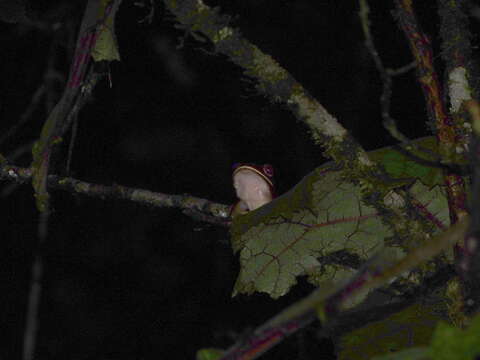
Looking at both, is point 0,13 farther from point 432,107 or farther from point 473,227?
point 473,227

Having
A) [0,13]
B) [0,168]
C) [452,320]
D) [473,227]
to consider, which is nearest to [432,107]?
[452,320]

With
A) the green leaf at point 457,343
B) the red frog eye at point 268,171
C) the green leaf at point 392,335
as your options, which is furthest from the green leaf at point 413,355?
the red frog eye at point 268,171

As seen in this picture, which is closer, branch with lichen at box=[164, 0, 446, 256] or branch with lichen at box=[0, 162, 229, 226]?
branch with lichen at box=[164, 0, 446, 256]

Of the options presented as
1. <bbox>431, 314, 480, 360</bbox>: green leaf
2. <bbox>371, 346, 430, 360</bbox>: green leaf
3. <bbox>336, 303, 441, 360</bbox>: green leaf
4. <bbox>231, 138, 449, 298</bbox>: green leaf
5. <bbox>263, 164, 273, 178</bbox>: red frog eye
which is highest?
<bbox>263, 164, 273, 178</bbox>: red frog eye

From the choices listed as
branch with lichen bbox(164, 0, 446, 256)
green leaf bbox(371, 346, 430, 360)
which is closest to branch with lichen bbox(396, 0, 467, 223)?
branch with lichen bbox(164, 0, 446, 256)

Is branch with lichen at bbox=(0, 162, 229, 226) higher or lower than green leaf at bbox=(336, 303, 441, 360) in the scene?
higher

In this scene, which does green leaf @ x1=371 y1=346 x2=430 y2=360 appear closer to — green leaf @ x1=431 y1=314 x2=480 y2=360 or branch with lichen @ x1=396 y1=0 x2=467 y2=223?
green leaf @ x1=431 y1=314 x2=480 y2=360

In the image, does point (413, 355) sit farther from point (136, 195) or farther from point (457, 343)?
point (136, 195)

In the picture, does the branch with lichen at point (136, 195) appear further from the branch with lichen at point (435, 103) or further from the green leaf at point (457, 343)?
the green leaf at point (457, 343)
